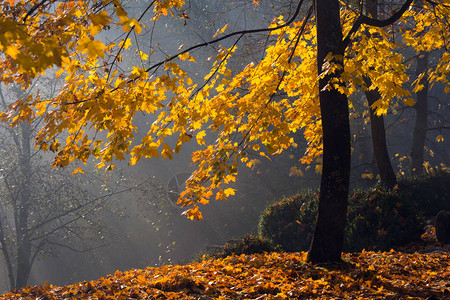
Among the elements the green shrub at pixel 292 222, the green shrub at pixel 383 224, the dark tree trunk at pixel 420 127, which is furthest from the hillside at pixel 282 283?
the dark tree trunk at pixel 420 127

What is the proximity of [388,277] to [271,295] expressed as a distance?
1483 millimetres

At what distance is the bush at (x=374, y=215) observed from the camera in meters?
8.20

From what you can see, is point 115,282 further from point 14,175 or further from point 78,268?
point 78,268

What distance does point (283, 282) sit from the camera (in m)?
4.61

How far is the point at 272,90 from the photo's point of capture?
588cm

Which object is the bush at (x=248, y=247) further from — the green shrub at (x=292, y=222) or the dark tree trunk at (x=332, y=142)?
the dark tree trunk at (x=332, y=142)

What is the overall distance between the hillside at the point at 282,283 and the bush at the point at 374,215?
236 cm

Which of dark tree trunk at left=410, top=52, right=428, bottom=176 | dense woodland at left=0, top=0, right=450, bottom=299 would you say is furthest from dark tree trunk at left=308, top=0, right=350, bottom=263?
dark tree trunk at left=410, top=52, right=428, bottom=176

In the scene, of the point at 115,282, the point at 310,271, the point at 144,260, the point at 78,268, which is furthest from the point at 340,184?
the point at 78,268

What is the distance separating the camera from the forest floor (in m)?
4.13

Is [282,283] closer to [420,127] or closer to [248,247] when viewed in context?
[248,247]

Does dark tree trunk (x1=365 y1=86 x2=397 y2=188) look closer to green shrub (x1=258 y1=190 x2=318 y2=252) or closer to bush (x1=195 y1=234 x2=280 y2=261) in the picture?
green shrub (x1=258 y1=190 x2=318 y2=252)

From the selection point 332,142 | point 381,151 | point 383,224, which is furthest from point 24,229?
point 332,142

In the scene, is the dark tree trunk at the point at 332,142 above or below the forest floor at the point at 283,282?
above
